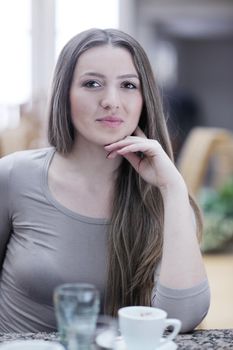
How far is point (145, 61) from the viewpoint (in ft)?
4.00

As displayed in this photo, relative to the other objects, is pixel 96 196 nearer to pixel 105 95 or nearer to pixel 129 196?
pixel 129 196

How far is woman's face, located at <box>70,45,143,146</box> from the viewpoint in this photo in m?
1.15

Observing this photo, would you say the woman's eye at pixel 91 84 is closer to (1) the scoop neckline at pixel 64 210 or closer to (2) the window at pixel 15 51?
(1) the scoop neckline at pixel 64 210

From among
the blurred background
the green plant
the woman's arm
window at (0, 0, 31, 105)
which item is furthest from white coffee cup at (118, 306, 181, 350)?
window at (0, 0, 31, 105)

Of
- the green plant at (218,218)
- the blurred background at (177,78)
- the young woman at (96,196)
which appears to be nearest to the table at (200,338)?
the young woman at (96,196)

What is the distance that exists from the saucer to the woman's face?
16.7 inches

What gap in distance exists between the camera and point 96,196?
1239mm

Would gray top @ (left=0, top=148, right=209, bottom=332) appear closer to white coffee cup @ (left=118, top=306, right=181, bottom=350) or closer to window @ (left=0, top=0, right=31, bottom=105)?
white coffee cup @ (left=118, top=306, right=181, bottom=350)

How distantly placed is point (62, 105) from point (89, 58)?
10 cm

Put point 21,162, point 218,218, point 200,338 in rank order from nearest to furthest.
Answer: point 200,338
point 21,162
point 218,218

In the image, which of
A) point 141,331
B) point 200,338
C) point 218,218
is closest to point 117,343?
point 141,331

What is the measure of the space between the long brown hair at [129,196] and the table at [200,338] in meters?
0.23

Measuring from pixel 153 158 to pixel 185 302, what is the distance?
26 centimetres

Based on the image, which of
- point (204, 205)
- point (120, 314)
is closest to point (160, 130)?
point (120, 314)
